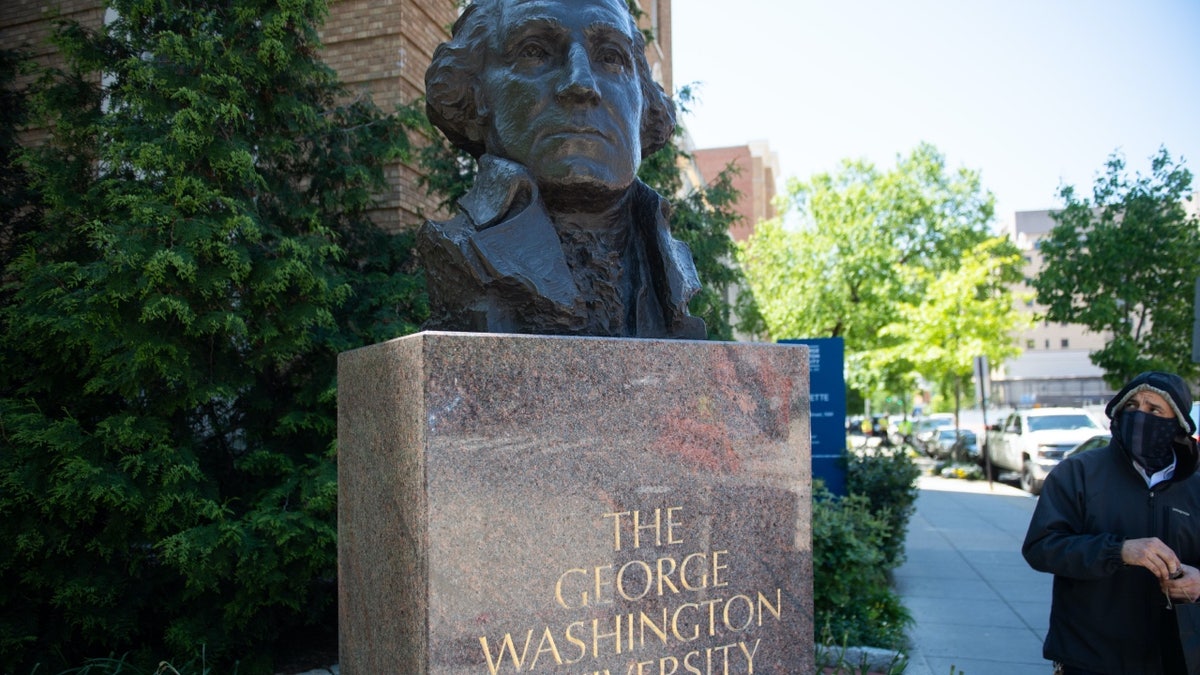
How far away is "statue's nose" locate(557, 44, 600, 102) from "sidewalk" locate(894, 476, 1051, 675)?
137 inches

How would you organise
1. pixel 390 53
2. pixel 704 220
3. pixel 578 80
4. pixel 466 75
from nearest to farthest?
1. pixel 578 80
2. pixel 466 75
3. pixel 390 53
4. pixel 704 220

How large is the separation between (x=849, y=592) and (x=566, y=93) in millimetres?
4960

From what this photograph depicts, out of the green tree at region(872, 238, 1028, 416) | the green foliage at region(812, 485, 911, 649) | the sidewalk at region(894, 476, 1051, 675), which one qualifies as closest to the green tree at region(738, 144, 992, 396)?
the green tree at region(872, 238, 1028, 416)

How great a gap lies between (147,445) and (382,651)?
13.7 feet

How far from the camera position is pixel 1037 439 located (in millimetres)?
17094

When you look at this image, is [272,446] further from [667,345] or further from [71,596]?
[667,345]

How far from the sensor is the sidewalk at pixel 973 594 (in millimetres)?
6188

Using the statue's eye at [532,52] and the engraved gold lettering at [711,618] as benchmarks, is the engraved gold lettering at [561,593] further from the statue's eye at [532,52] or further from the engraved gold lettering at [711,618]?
the statue's eye at [532,52]

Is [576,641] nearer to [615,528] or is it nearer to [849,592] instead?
[615,528]

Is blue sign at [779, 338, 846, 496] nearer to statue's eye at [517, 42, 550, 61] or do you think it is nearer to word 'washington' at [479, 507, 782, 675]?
statue's eye at [517, 42, 550, 61]

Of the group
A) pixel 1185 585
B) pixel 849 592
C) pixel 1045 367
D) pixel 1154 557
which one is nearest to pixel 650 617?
pixel 1154 557

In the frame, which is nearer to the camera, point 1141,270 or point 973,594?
point 973,594

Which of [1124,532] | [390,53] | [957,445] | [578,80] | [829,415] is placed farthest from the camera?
[957,445]

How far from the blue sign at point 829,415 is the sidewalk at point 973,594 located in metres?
1.30
